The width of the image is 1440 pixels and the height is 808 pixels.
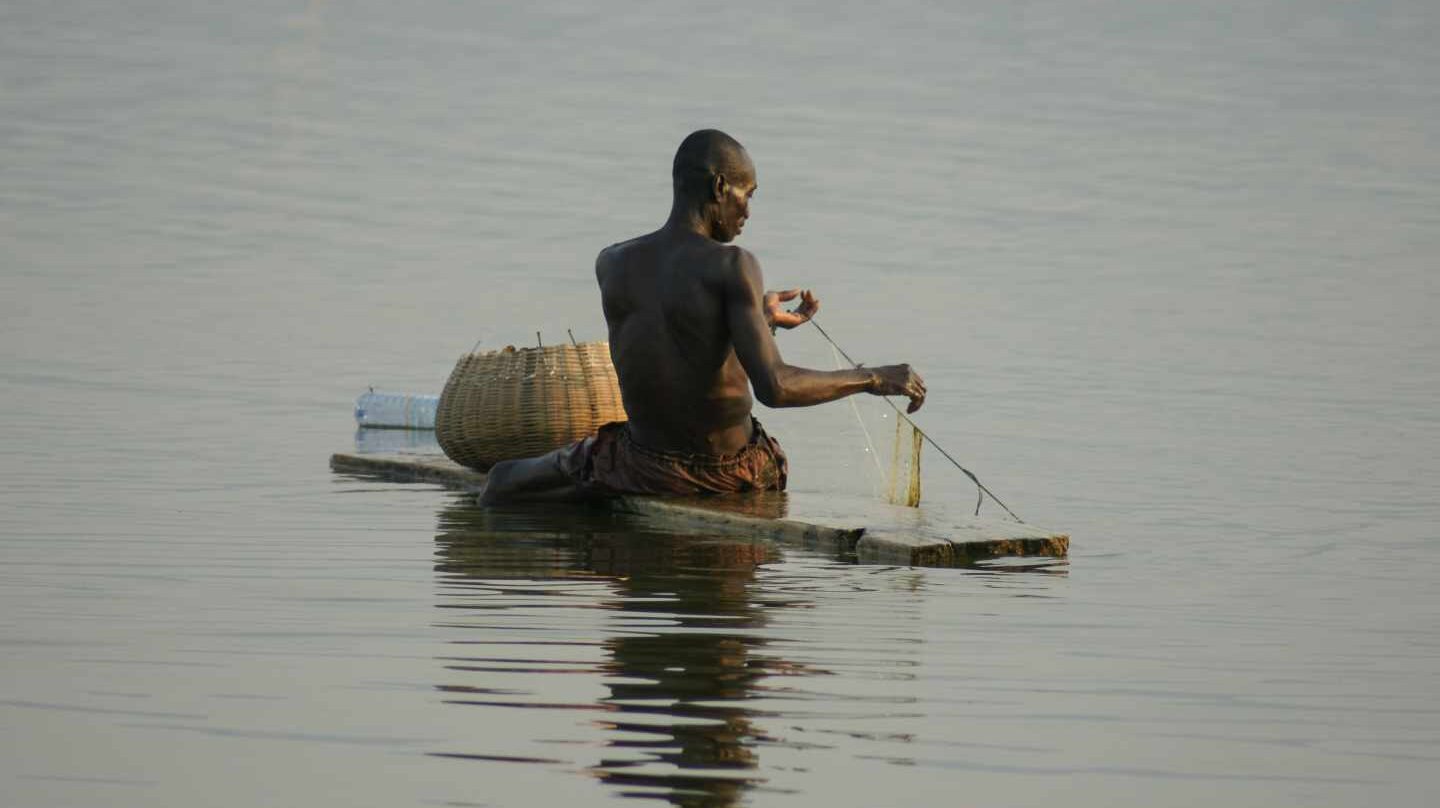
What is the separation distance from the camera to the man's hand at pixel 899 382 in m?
8.20

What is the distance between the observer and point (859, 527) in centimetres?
794

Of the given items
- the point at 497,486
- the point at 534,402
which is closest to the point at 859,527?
the point at 497,486

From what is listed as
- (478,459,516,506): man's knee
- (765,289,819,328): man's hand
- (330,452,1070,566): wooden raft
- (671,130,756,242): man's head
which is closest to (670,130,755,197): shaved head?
(671,130,756,242): man's head

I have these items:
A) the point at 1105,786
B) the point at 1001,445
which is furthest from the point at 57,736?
the point at 1001,445

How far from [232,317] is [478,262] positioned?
13.7ft

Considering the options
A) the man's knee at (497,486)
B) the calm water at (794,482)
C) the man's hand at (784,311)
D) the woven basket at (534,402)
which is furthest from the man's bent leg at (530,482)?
the man's hand at (784,311)

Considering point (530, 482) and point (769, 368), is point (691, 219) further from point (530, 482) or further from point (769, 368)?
point (530, 482)

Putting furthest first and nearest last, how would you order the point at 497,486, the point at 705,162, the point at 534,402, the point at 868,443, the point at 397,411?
the point at 397,411, the point at 868,443, the point at 534,402, the point at 497,486, the point at 705,162

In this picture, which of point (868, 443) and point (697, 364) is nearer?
point (697, 364)

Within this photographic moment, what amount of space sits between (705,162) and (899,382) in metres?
0.97

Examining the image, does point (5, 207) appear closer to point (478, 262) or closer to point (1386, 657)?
point (478, 262)

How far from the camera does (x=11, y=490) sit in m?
9.48

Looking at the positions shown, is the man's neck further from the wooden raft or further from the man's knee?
the man's knee

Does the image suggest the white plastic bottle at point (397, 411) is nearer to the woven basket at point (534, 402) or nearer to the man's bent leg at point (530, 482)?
the woven basket at point (534, 402)
